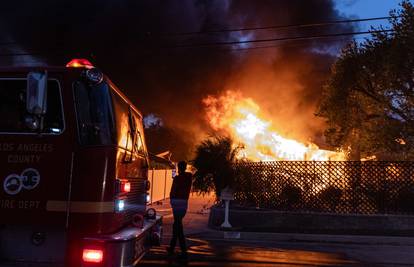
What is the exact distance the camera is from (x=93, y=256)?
385 centimetres

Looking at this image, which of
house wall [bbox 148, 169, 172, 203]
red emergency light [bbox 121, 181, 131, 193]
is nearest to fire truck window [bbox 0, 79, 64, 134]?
red emergency light [bbox 121, 181, 131, 193]

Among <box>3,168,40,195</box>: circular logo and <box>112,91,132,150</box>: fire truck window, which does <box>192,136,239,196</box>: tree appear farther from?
<box>3,168,40,195</box>: circular logo

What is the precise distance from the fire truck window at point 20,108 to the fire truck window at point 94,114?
6.7 inches

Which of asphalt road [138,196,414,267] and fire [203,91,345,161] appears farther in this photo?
fire [203,91,345,161]

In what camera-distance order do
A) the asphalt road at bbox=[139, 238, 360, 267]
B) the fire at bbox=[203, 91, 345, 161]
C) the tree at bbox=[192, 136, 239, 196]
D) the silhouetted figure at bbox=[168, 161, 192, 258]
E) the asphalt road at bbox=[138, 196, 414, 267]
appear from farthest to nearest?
the fire at bbox=[203, 91, 345, 161] < the tree at bbox=[192, 136, 239, 196] < the asphalt road at bbox=[138, 196, 414, 267] < the asphalt road at bbox=[139, 238, 360, 267] < the silhouetted figure at bbox=[168, 161, 192, 258]

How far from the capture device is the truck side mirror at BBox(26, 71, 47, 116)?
12.2 ft

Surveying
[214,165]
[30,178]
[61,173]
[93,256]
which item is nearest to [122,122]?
[61,173]

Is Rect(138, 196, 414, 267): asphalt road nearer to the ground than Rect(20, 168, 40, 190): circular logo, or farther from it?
nearer to the ground

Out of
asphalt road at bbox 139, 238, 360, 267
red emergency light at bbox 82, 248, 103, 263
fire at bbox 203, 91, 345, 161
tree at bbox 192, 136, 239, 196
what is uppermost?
fire at bbox 203, 91, 345, 161

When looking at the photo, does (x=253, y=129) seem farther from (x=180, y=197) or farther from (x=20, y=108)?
(x=20, y=108)

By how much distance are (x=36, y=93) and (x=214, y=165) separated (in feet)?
30.0

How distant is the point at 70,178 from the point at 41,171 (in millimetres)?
268

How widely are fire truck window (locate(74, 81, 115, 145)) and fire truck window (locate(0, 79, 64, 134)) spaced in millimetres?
171

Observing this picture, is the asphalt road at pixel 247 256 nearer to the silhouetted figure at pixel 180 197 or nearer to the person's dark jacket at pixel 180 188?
the silhouetted figure at pixel 180 197
